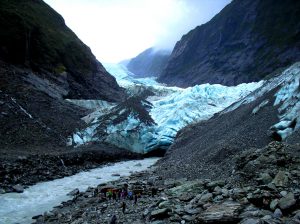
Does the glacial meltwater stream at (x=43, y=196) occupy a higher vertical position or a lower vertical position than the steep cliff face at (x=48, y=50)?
lower

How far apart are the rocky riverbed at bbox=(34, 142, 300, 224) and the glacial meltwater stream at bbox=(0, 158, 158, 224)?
1.09m

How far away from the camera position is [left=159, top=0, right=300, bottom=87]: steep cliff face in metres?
95.4

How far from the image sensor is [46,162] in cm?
2870

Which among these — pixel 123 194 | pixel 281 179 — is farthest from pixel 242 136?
pixel 281 179

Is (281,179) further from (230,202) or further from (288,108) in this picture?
(288,108)

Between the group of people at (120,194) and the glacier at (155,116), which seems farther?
the glacier at (155,116)

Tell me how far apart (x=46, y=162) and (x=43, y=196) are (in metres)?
8.17

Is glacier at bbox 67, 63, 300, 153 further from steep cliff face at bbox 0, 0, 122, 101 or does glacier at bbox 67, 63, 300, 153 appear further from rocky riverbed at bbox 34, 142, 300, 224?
rocky riverbed at bbox 34, 142, 300, 224

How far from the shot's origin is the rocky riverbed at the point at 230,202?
9656mm

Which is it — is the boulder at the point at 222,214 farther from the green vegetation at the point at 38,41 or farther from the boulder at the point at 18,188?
the green vegetation at the point at 38,41

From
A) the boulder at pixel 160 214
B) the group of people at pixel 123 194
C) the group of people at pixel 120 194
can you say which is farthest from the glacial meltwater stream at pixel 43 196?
the boulder at pixel 160 214

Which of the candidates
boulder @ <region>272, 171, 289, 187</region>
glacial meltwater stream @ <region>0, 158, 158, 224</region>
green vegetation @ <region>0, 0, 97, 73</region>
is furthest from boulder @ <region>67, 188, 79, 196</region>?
green vegetation @ <region>0, 0, 97, 73</region>

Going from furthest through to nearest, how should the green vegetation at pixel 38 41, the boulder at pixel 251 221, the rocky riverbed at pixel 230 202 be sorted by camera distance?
the green vegetation at pixel 38 41, the rocky riverbed at pixel 230 202, the boulder at pixel 251 221

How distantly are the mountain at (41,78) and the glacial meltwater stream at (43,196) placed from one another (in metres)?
7.43
